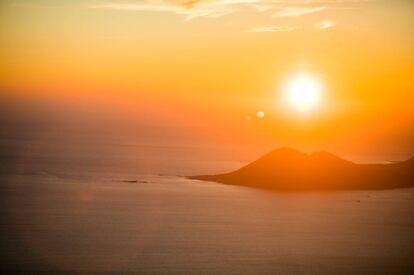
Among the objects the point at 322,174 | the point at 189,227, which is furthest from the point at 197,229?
the point at 322,174

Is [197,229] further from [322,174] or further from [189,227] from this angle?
[322,174]

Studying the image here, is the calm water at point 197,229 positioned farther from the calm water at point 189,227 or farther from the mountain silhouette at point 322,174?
the mountain silhouette at point 322,174

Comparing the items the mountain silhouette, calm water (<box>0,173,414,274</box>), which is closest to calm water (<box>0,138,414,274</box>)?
calm water (<box>0,173,414,274</box>)

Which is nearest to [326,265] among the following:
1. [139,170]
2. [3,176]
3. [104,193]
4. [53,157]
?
[104,193]

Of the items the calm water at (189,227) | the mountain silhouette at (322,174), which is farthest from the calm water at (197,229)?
the mountain silhouette at (322,174)

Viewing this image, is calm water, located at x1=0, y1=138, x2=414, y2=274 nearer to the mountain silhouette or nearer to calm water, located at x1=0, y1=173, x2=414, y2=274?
calm water, located at x1=0, y1=173, x2=414, y2=274

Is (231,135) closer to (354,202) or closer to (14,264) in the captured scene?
(354,202)
